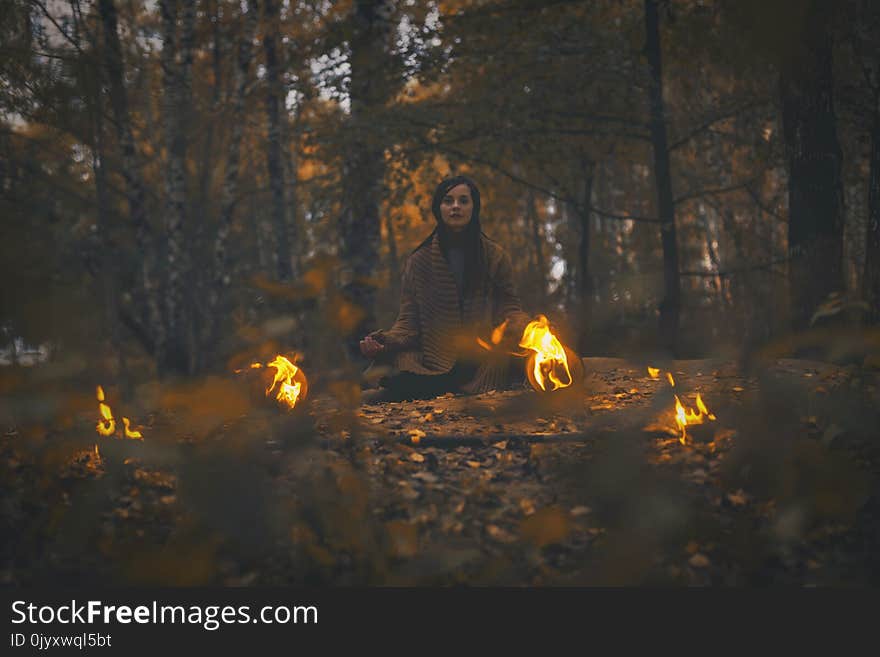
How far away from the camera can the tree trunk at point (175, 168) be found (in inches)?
434

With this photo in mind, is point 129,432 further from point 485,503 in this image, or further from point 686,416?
point 686,416

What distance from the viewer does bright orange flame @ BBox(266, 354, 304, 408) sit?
4922 millimetres

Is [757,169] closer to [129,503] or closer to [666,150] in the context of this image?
[666,150]

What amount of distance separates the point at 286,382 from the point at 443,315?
191 centimetres

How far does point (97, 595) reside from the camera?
3.16 meters

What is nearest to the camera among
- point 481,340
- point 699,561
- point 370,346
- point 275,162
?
point 699,561

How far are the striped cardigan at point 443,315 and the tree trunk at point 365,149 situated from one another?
1.68 meters

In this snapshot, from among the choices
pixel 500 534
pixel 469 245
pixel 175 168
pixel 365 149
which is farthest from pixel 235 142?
pixel 500 534

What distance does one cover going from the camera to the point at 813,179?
24.3 feet

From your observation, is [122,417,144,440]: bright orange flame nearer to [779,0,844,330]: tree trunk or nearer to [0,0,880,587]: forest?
[0,0,880,587]: forest

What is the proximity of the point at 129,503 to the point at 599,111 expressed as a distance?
738cm

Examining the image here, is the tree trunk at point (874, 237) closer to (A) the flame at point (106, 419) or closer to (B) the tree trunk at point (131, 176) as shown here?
(A) the flame at point (106, 419)

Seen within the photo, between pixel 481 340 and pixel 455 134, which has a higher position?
pixel 455 134

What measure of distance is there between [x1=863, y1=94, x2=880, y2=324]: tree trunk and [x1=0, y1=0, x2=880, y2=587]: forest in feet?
0.09
